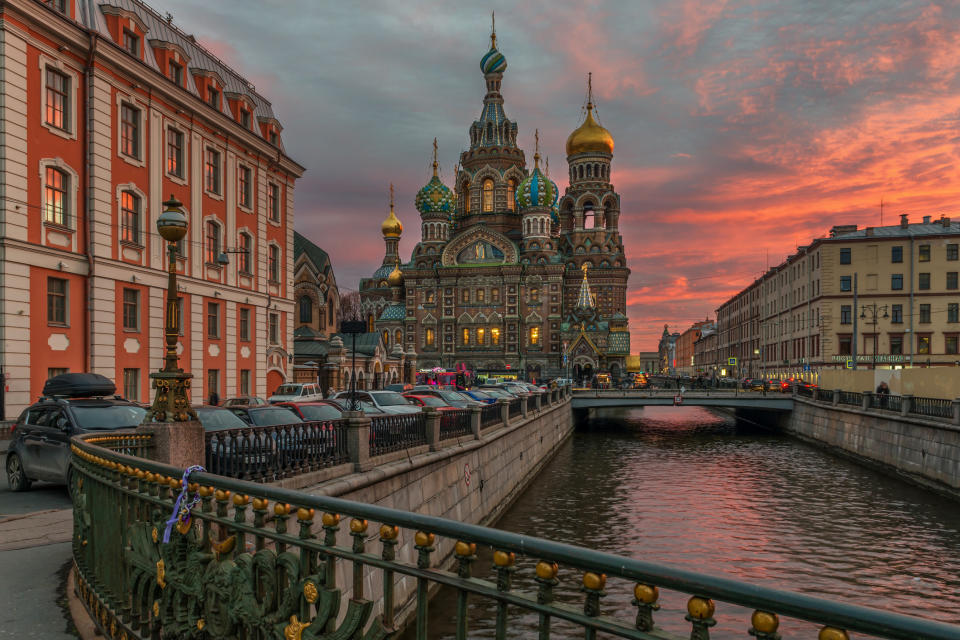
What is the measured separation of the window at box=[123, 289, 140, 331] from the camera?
23953 mm

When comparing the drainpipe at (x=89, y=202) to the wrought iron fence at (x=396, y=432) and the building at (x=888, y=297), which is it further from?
the building at (x=888, y=297)

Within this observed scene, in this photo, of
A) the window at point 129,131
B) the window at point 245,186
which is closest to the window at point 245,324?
the window at point 245,186

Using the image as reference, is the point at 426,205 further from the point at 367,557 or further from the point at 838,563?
the point at 367,557

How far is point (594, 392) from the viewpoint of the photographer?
54562 millimetres

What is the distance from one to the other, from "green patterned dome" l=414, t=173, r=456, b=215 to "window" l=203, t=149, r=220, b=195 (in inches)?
2770

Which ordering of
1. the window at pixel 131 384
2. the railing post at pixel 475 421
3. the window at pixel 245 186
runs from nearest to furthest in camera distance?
the railing post at pixel 475 421 < the window at pixel 131 384 < the window at pixel 245 186

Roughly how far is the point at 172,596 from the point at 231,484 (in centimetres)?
122

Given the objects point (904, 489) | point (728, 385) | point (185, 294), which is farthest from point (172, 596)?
point (728, 385)

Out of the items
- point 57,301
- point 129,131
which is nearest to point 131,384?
point 57,301

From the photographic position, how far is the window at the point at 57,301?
2095 cm

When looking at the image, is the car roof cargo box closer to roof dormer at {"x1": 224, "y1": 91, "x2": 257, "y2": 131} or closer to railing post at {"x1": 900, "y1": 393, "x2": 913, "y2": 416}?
roof dormer at {"x1": 224, "y1": 91, "x2": 257, "y2": 131}

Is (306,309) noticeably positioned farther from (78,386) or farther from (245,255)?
(78,386)

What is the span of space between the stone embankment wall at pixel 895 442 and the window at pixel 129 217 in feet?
96.1

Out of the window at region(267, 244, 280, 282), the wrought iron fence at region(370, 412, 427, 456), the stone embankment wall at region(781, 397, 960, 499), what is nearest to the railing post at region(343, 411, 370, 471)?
the wrought iron fence at region(370, 412, 427, 456)
